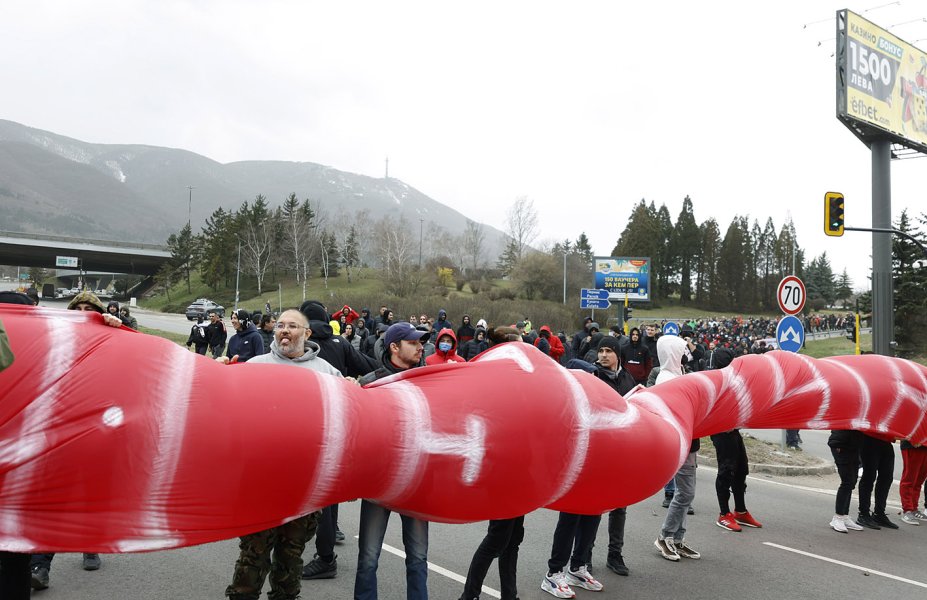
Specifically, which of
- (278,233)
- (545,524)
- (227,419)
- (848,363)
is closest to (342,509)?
(545,524)

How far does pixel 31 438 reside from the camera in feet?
9.42

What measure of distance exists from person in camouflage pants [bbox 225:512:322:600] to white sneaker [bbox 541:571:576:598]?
204cm

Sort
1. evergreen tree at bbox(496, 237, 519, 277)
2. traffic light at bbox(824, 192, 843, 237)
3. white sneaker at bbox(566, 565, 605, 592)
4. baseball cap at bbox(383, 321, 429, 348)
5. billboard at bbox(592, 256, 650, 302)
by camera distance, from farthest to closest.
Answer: evergreen tree at bbox(496, 237, 519, 277) < billboard at bbox(592, 256, 650, 302) < traffic light at bbox(824, 192, 843, 237) < white sneaker at bbox(566, 565, 605, 592) < baseball cap at bbox(383, 321, 429, 348)

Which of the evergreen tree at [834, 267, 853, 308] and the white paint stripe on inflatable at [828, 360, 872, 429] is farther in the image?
the evergreen tree at [834, 267, 853, 308]

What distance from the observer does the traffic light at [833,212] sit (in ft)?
50.6

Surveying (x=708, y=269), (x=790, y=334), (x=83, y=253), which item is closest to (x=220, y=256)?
(x=83, y=253)

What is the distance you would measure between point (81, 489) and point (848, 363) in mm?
6860

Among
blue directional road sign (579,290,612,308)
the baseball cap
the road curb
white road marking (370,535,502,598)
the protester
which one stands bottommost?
the road curb

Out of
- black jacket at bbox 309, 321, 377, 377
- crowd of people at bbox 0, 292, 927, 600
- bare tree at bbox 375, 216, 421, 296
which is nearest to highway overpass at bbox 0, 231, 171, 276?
bare tree at bbox 375, 216, 421, 296

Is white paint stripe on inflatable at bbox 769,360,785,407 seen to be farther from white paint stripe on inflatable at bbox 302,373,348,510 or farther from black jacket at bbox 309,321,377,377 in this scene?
white paint stripe on inflatable at bbox 302,373,348,510

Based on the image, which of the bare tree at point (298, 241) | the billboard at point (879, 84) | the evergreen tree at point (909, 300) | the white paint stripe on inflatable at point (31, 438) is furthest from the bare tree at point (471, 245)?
the white paint stripe on inflatable at point (31, 438)

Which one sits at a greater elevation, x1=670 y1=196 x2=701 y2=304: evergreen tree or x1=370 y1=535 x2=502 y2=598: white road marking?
x1=670 y1=196 x2=701 y2=304: evergreen tree

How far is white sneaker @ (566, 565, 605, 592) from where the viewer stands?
521cm

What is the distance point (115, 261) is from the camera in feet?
275
